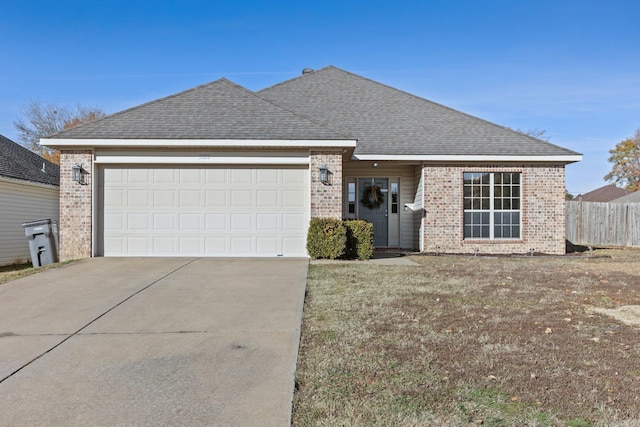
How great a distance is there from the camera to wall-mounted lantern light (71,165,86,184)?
10164 mm

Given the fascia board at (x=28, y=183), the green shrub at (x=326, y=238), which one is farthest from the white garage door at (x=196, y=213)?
the fascia board at (x=28, y=183)

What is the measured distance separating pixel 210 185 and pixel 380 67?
43.0 ft

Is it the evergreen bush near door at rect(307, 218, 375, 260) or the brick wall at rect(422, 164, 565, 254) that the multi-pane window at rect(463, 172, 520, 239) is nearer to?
the brick wall at rect(422, 164, 565, 254)

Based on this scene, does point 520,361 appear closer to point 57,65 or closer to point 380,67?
point 380,67

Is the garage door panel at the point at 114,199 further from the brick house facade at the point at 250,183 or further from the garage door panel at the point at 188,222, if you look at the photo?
the garage door panel at the point at 188,222

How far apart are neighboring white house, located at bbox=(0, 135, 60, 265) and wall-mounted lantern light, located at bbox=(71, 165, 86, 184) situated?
4.82 meters

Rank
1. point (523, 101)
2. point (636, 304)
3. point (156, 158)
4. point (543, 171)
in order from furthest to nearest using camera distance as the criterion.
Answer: point (523, 101), point (543, 171), point (156, 158), point (636, 304)

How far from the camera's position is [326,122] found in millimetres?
14273

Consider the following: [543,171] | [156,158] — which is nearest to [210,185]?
[156,158]

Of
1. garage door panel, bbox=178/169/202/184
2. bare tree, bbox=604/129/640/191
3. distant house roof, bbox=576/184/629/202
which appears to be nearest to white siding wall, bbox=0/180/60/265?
garage door panel, bbox=178/169/202/184

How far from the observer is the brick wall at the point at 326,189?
10.5 meters

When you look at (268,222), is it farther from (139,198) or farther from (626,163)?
(626,163)

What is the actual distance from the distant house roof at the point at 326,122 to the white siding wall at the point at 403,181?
893mm

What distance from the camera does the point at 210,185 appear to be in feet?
34.5
